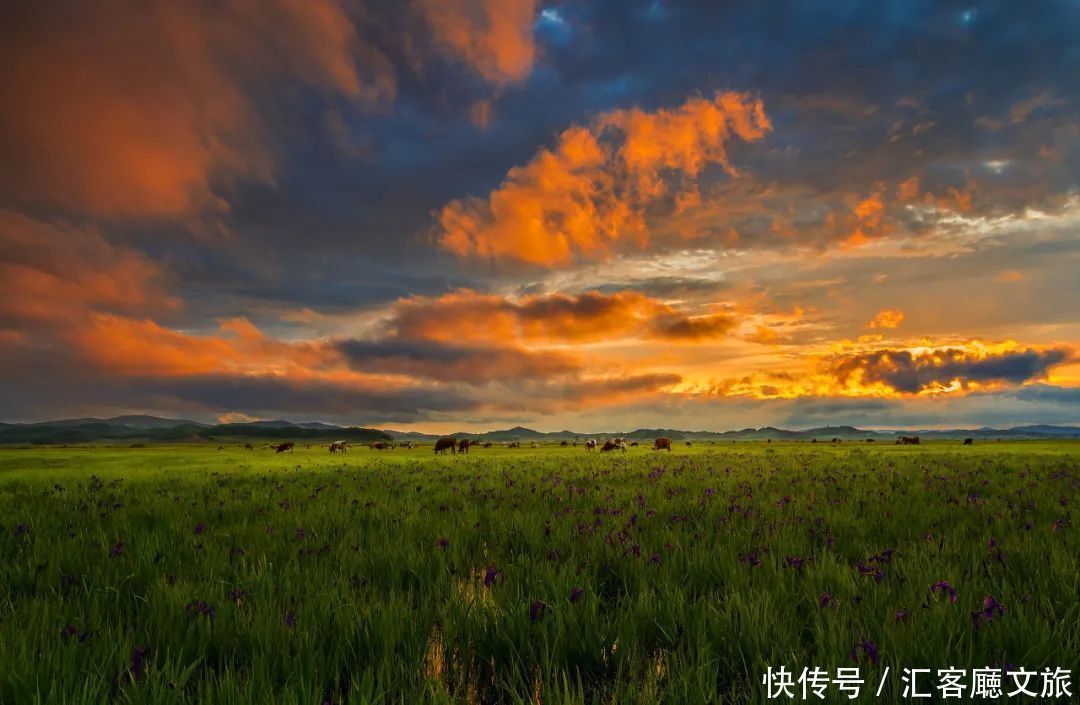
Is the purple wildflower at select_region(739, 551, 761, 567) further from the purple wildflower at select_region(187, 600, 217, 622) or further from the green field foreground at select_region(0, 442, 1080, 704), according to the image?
the purple wildflower at select_region(187, 600, 217, 622)

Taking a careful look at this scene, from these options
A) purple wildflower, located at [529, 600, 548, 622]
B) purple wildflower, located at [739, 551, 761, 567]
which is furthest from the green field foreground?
purple wildflower, located at [739, 551, 761, 567]

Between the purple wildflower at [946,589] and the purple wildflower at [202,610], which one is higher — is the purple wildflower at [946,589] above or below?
above

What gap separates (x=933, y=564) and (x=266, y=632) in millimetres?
6166

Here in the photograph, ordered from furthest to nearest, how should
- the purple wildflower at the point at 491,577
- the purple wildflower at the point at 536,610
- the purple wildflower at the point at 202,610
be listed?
the purple wildflower at the point at 491,577 → the purple wildflower at the point at 202,610 → the purple wildflower at the point at 536,610

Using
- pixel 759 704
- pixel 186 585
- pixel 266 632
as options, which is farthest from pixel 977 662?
pixel 186 585

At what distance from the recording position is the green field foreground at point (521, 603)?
3168 millimetres

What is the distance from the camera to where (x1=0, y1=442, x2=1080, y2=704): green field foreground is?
10.4ft

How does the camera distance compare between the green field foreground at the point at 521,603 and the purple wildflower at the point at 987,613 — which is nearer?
the green field foreground at the point at 521,603

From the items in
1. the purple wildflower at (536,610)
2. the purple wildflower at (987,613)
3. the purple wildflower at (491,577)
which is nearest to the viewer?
the purple wildflower at (987,613)

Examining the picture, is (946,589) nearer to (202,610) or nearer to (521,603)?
(521,603)

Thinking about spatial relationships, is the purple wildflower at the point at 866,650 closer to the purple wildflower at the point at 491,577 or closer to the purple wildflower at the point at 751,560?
the purple wildflower at the point at 751,560

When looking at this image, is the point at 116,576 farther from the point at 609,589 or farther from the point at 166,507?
the point at 166,507

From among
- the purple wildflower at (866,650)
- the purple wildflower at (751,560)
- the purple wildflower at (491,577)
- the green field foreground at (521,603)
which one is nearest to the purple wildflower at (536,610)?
the green field foreground at (521,603)

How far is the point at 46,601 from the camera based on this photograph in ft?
14.5
